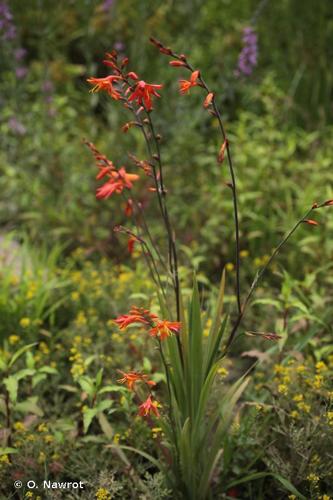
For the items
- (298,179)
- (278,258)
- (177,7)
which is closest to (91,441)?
(278,258)

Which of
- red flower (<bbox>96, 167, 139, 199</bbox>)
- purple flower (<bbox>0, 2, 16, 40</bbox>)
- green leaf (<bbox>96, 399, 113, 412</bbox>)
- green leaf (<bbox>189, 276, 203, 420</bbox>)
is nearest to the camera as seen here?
red flower (<bbox>96, 167, 139, 199</bbox>)

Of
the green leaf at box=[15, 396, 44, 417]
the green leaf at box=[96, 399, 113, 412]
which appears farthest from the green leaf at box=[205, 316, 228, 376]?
the green leaf at box=[15, 396, 44, 417]

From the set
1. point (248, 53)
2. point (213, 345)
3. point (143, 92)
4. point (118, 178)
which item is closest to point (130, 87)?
point (143, 92)

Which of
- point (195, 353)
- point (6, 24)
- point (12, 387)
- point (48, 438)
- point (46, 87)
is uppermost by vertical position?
point (6, 24)

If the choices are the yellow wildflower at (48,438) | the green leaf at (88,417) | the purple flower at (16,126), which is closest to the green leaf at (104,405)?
the green leaf at (88,417)

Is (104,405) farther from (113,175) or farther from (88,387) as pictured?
(113,175)

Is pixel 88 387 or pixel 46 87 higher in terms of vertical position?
pixel 46 87

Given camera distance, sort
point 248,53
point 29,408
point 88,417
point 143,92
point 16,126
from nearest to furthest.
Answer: point 143,92
point 88,417
point 29,408
point 248,53
point 16,126

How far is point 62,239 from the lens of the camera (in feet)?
13.0

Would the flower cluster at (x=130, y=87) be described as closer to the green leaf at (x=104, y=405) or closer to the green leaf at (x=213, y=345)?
the green leaf at (x=213, y=345)

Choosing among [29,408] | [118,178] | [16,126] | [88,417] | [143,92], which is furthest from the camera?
[16,126]

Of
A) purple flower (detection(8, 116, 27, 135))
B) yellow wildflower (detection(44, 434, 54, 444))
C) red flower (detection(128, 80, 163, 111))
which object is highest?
red flower (detection(128, 80, 163, 111))

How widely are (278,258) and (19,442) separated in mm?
1888

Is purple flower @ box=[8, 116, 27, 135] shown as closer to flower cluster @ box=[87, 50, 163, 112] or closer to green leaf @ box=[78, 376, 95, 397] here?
green leaf @ box=[78, 376, 95, 397]
